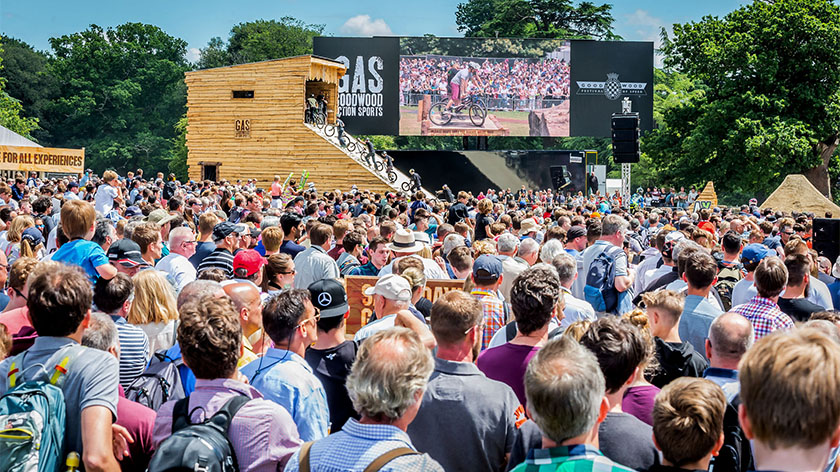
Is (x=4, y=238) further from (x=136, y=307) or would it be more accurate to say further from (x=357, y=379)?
(x=357, y=379)

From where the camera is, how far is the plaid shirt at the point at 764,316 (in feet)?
17.0

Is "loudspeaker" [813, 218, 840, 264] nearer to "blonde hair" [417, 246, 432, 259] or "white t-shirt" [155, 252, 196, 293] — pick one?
"blonde hair" [417, 246, 432, 259]

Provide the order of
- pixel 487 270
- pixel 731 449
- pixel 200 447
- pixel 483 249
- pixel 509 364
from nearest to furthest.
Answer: pixel 200 447 < pixel 731 449 < pixel 509 364 < pixel 487 270 < pixel 483 249

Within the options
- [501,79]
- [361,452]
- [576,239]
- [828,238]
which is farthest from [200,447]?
[501,79]

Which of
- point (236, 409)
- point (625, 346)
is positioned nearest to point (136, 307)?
point (236, 409)

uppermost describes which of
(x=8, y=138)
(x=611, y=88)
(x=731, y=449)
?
(x=611, y=88)

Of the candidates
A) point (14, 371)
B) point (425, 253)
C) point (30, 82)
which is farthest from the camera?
point (30, 82)

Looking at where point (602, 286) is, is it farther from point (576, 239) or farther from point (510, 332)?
point (510, 332)

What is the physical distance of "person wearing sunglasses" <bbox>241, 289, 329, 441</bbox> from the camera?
3561 millimetres

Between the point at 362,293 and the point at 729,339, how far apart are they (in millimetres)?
3821

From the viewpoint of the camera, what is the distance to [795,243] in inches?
282

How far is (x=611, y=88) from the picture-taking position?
1556 inches

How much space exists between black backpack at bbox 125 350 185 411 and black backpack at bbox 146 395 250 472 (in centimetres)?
63

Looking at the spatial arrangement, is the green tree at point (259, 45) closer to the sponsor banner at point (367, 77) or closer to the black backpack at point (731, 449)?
the sponsor banner at point (367, 77)
